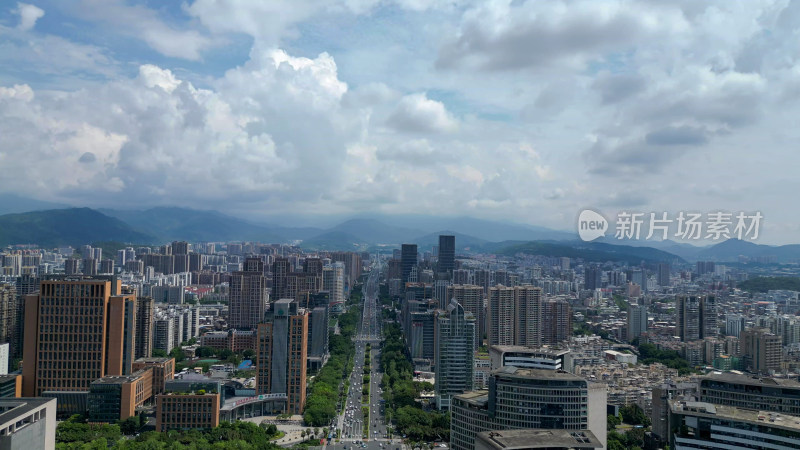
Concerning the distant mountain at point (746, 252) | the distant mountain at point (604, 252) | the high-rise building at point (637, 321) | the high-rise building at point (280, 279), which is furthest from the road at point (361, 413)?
the distant mountain at point (746, 252)

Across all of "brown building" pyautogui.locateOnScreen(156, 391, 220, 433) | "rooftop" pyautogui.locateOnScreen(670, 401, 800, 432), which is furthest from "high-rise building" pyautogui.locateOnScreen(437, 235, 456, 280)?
"rooftop" pyautogui.locateOnScreen(670, 401, 800, 432)

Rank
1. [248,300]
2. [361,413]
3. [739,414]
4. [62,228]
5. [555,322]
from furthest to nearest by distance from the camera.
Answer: [62,228] → [248,300] → [555,322] → [361,413] → [739,414]

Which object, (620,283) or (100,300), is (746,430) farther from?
(620,283)

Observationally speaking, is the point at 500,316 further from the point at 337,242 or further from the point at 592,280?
the point at 337,242

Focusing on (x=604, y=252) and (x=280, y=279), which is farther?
(x=604, y=252)

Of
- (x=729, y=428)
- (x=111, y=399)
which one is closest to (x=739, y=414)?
(x=729, y=428)

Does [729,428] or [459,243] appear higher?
[459,243]

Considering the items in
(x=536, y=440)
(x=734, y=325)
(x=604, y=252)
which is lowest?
(x=734, y=325)
